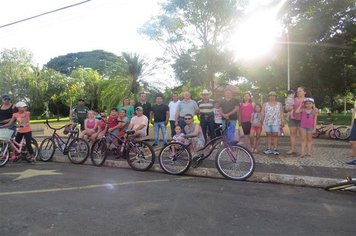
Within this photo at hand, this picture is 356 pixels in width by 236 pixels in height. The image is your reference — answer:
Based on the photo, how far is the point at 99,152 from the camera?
9500 mm

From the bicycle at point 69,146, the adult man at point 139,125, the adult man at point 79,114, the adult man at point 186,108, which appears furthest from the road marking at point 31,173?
the adult man at point 186,108

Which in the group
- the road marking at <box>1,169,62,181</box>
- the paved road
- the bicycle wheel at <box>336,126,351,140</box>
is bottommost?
the paved road

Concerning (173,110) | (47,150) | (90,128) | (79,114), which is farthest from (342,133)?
(47,150)

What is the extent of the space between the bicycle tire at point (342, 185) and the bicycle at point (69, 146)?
19.9 ft

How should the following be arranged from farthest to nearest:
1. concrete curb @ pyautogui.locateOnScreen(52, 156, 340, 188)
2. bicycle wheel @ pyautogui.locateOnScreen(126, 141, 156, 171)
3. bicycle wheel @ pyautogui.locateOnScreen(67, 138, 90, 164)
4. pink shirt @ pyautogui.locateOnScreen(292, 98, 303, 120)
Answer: bicycle wheel @ pyautogui.locateOnScreen(67, 138, 90, 164)
pink shirt @ pyautogui.locateOnScreen(292, 98, 303, 120)
bicycle wheel @ pyautogui.locateOnScreen(126, 141, 156, 171)
concrete curb @ pyautogui.locateOnScreen(52, 156, 340, 188)

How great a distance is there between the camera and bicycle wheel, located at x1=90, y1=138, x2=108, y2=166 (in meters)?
9.44

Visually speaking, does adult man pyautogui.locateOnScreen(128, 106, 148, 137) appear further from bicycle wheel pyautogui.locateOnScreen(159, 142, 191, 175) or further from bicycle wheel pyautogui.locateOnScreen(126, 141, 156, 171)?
bicycle wheel pyautogui.locateOnScreen(159, 142, 191, 175)

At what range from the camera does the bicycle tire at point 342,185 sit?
6.04 metres

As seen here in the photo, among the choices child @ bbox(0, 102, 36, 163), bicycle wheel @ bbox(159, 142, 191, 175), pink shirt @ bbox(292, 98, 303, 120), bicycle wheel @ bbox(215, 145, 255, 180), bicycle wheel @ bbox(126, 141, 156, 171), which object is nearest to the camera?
bicycle wheel @ bbox(215, 145, 255, 180)

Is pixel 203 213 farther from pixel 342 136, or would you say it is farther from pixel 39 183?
pixel 342 136

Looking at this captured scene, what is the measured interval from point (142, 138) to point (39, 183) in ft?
9.75

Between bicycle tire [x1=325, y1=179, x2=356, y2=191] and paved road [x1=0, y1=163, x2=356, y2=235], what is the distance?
14cm

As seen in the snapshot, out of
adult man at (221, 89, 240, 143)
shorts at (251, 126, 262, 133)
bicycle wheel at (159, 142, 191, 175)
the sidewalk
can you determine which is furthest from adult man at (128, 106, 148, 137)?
shorts at (251, 126, 262, 133)

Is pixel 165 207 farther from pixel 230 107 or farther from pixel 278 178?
pixel 230 107
